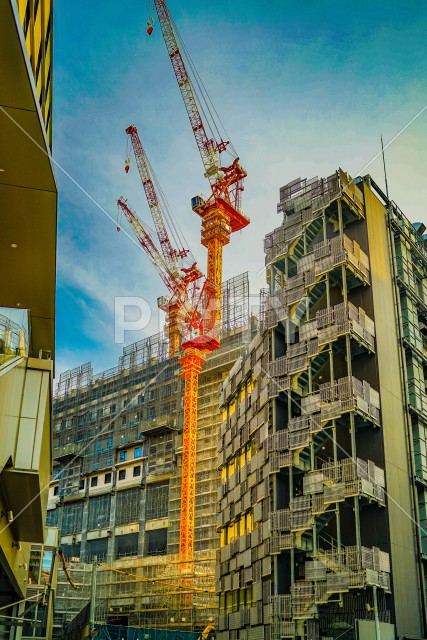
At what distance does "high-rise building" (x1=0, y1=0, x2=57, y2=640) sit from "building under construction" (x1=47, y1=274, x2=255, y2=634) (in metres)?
66.1

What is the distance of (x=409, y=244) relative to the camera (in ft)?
173

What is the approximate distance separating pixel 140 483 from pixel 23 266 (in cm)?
9475

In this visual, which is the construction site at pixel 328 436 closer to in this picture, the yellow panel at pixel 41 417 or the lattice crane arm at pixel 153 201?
the yellow panel at pixel 41 417

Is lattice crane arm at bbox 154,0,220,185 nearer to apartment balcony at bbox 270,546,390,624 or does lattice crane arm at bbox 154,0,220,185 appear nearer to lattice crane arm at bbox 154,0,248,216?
lattice crane arm at bbox 154,0,248,216

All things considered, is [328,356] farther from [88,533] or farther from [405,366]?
[88,533]

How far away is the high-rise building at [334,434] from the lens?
1512 inches

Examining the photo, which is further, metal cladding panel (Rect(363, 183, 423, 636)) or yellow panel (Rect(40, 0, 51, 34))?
metal cladding panel (Rect(363, 183, 423, 636))

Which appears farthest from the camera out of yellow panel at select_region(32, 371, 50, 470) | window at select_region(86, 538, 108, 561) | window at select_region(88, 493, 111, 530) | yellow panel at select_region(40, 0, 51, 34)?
window at select_region(88, 493, 111, 530)

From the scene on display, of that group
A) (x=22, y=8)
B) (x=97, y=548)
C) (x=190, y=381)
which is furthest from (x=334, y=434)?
(x=97, y=548)

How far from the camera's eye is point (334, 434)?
40.5 meters

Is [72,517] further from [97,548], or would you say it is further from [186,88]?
[186,88]

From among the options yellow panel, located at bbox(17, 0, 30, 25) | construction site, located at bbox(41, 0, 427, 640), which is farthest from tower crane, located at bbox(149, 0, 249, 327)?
yellow panel, located at bbox(17, 0, 30, 25)

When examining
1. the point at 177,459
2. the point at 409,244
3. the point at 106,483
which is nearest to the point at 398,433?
the point at 409,244

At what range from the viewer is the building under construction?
9969cm
